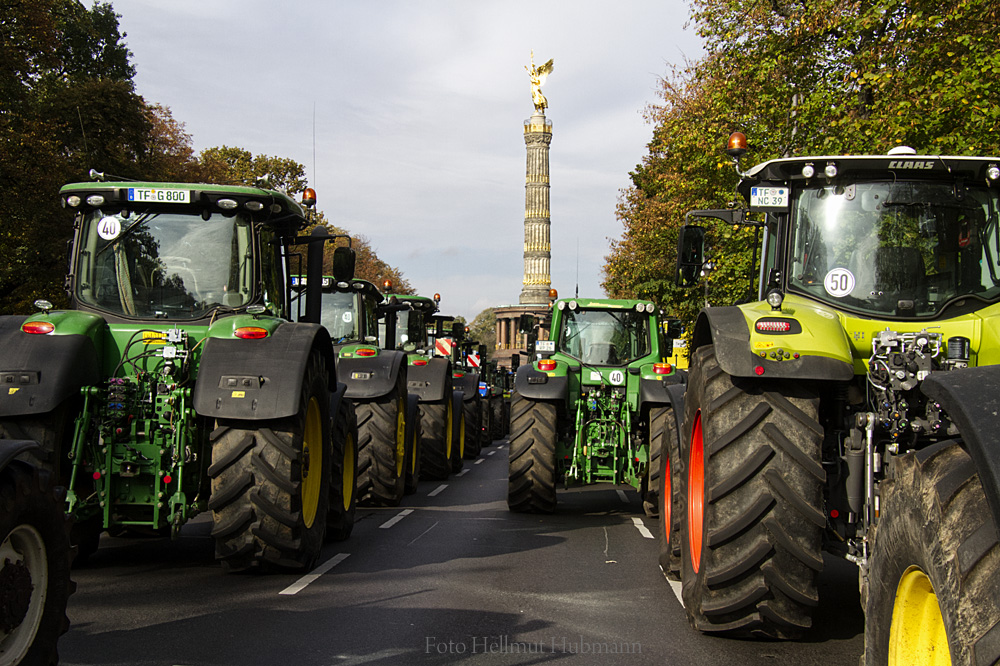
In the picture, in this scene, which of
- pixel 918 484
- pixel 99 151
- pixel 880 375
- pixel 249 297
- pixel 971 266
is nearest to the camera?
pixel 918 484

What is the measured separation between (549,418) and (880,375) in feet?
21.3

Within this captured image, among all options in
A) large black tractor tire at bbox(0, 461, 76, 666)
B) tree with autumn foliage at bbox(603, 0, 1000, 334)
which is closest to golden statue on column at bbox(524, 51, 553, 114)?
tree with autumn foliage at bbox(603, 0, 1000, 334)

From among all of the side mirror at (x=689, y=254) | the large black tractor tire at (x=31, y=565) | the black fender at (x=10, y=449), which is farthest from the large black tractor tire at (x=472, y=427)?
the black fender at (x=10, y=449)

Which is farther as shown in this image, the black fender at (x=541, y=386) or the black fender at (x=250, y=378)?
the black fender at (x=541, y=386)

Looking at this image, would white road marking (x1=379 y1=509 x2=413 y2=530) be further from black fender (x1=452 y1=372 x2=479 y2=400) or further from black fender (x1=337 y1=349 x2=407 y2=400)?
black fender (x1=452 y1=372 x2=479 y2=400)

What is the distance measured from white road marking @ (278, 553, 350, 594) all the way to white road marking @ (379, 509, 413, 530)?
1.88m

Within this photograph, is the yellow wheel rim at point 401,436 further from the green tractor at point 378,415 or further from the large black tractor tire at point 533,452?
the large black tractor tire at point 533,452

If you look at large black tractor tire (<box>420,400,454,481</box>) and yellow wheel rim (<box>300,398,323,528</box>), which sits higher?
yellow wheel rim (<box>300,398,323,528</box>)

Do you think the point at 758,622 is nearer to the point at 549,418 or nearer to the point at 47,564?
the point at 47,564

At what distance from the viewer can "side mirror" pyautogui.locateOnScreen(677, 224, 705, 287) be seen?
700 centimetres

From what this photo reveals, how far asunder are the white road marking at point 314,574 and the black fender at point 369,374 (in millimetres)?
3274

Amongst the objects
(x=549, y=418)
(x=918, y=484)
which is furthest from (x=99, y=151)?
(x=918, y=484)

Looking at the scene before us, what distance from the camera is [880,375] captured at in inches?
193

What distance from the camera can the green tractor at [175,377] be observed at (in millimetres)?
6688
